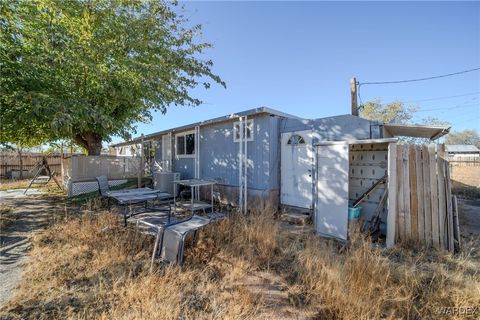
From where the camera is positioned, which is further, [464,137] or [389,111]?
[464,137]

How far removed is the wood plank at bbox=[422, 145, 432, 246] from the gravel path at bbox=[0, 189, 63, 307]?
20.7ft

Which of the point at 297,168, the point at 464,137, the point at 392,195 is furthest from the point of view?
the point at 464,137

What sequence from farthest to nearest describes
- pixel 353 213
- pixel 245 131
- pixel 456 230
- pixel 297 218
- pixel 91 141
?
pixel 91 141
pixel 245 131
pixel 297 218
pixel 353 213
pixel 456 230

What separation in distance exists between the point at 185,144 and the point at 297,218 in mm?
6573

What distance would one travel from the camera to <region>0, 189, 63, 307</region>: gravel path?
2780 mm

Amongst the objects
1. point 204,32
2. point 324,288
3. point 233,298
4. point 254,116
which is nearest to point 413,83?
point 254,116

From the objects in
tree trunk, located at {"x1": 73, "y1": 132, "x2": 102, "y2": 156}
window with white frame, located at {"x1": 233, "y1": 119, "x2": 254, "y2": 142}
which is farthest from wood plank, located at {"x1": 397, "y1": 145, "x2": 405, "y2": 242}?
tree trunk, located at {"x1": 73, "y1": 132, "x2": 102, "y2": 156}

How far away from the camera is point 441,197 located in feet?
13.4

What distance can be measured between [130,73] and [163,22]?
11.5ft

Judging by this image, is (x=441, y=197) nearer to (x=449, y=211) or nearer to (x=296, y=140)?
(x=449, y=211)

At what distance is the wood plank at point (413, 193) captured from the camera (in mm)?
4027

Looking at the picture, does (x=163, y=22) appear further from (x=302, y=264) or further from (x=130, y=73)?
(x=302, y=264)

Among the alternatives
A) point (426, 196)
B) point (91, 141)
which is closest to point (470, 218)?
point (426, 196)

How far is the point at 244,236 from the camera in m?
4.02
